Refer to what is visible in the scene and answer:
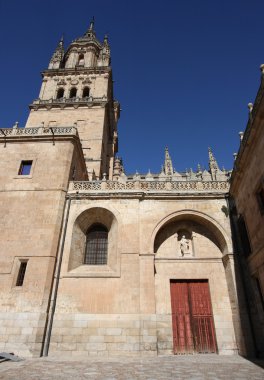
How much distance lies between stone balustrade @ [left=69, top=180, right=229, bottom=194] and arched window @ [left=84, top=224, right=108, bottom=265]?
226cm

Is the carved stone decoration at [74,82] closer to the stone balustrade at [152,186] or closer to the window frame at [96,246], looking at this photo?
the stone balustrade at [152,186]

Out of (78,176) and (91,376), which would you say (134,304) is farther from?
(78,176)

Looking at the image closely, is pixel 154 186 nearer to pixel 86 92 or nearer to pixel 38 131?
pixel 38 131

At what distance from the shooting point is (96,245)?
1362cm

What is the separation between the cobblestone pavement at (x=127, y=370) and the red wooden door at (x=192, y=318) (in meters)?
2.31

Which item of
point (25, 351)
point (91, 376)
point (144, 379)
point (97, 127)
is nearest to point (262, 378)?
point (144, 379)

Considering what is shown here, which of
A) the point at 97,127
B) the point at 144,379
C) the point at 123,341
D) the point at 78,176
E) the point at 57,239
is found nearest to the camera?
the point at 144,379

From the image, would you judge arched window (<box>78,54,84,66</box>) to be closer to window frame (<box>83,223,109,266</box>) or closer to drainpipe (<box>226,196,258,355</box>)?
window frame (<box>83,223,109,266</box>)

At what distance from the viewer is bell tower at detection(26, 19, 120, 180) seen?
966 inches

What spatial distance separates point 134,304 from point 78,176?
941cm

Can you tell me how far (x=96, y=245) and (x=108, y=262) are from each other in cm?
152

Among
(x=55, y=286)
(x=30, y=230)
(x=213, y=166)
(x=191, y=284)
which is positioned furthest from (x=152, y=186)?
(x=213, y=166)

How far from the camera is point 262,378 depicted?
6090 mm

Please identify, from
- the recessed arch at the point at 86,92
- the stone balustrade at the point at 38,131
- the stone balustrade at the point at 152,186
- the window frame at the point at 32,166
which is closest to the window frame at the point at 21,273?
the stone balustrade at the point at 152,186
